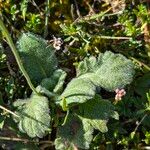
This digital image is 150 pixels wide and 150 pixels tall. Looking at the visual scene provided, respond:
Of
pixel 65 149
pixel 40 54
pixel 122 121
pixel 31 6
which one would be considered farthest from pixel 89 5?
pixel 65 149

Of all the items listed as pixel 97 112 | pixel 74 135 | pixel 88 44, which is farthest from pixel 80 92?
pixel 88 44

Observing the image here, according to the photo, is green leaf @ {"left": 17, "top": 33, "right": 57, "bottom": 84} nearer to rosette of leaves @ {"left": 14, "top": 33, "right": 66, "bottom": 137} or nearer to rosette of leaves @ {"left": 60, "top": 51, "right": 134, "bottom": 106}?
rosette of leaves @ {"left": 14, "top": 33, "right": 66, "bottom": 137}

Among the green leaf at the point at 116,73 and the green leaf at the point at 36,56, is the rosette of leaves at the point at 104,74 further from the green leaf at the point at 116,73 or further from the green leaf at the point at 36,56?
the green leaf at the point at 36,56

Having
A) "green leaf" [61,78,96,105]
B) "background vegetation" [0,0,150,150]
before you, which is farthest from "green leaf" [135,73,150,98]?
"green leaf" [61,78,96,105]

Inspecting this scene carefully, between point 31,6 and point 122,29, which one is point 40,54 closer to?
point 31,6

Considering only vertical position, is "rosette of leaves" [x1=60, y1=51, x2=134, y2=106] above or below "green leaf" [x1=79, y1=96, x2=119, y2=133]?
above

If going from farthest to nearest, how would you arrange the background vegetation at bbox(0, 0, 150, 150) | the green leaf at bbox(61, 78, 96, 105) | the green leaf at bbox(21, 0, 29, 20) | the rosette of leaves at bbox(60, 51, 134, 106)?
the green leaf at bbox(21, 0, 29, 20) → the background vegetation at bbox(0, 0, 150, 150) → the rosette of leaves at bbox(60, 51, 134, 106) → the green leaf at bbox(61, 78, 96, 105)
